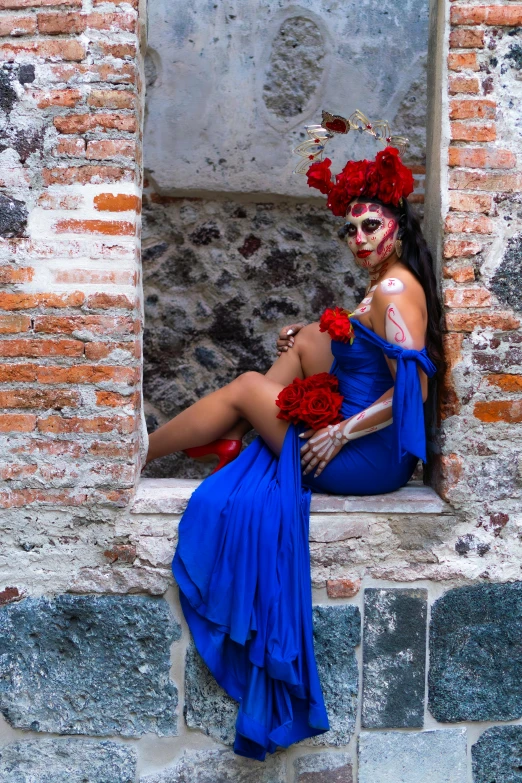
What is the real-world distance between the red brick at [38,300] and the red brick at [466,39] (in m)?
1.40

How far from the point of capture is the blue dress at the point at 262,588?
2.54 meters

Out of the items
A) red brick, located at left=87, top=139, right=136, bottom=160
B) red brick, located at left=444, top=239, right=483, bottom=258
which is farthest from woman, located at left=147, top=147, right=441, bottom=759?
red brick, located at left=87, top=139, right=136, bottom=160

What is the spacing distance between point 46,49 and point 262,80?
1.77m

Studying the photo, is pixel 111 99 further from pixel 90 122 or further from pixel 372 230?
pixel 372 230

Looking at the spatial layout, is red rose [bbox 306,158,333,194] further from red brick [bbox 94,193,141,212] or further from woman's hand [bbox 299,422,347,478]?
woman's hand [bbox 299,422,347,478]

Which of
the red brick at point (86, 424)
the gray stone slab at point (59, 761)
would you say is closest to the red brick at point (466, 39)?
the red brick at point (86, 424)

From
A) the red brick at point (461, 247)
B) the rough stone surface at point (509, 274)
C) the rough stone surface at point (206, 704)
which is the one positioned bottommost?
the rough stone surface at point (206, 704)

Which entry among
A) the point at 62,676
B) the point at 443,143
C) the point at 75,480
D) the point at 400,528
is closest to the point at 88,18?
the point at 443,143

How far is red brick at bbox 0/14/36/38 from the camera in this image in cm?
262

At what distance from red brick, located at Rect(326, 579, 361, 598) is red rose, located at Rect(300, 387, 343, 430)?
504mm

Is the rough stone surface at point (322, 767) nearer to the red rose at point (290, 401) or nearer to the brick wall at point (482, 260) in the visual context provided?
the brick wall at point (482, 260)

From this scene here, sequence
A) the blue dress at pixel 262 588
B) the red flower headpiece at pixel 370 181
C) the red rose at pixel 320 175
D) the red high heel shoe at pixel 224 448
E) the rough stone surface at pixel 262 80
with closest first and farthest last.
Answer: the blue dress at pixel 262 588, the red flower headpiece at pixel 370 181, the red rose at pixel 320 175, the red high heel shoe at pixel 224 448, the rough stone surface at pixel 262 80

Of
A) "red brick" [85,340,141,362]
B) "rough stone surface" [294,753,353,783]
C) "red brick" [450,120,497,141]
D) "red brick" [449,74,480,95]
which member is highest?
"red brick" [449,74,480,95]

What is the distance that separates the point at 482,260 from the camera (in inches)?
105
